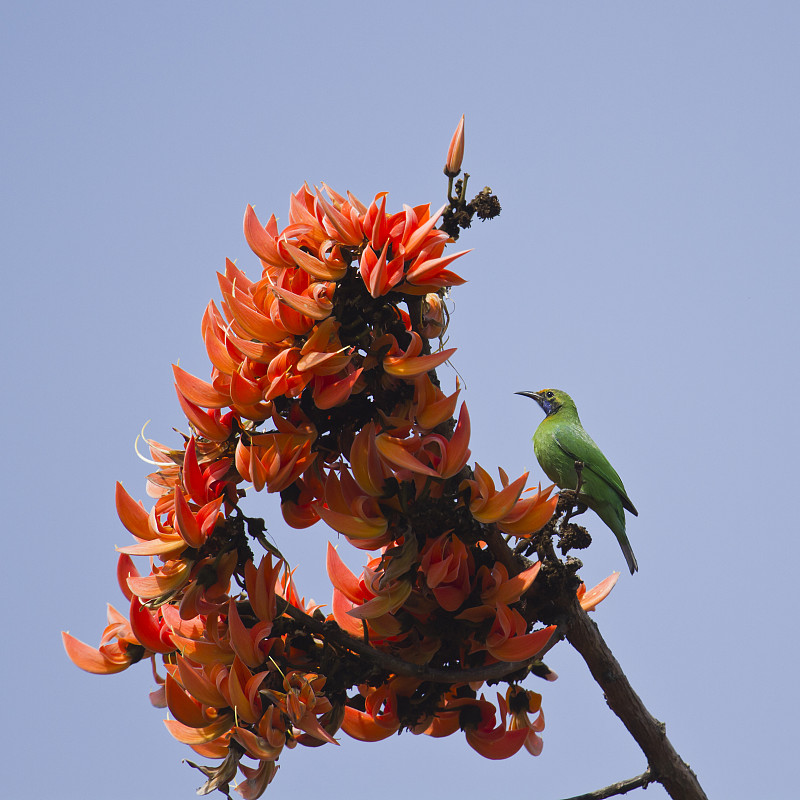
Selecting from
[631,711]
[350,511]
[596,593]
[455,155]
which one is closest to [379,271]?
[455,155]

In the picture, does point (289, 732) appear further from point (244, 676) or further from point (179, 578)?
point (179, 578)

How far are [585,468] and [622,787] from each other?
2946mm

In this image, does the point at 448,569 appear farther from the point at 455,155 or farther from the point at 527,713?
the point at 455,155

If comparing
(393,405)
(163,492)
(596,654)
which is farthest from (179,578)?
(596,654)

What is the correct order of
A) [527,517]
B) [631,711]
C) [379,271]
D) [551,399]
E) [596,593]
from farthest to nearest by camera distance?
[551,399] < [596,593] < [631,711] < [527,517] < [379,271]

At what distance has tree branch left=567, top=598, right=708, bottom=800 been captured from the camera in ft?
7.29

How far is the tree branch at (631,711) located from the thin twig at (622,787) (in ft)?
0.06

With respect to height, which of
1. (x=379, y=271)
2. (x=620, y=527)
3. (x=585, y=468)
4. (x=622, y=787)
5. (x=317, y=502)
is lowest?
(x=622, y=787)

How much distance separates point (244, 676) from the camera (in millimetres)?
1921

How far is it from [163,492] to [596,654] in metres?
1.20

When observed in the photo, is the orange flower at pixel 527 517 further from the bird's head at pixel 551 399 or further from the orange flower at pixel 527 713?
the bird's head at pixel 551 399

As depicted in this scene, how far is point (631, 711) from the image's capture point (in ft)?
7.49

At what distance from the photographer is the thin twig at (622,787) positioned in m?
2.25

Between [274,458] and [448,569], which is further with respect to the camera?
[448,569]
